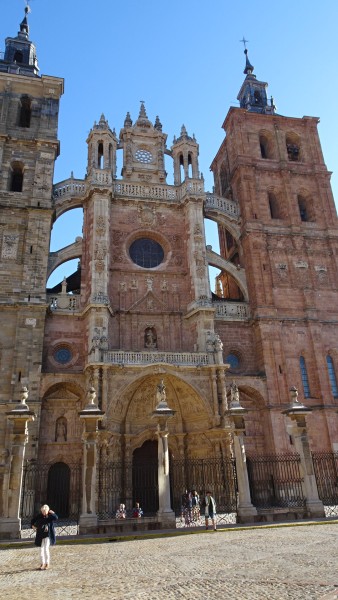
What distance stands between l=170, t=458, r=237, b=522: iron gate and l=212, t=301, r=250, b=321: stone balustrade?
323 inches

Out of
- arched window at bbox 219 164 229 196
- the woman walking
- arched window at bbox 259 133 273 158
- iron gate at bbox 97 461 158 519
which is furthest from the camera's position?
arched window at bbox 219 164 229 196

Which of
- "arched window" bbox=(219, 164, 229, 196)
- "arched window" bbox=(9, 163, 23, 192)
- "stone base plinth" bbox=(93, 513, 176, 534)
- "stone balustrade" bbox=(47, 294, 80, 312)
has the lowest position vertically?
"stone base plinth" bbox=(93, 513, 176, 534)

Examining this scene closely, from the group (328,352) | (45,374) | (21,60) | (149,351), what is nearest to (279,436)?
(328,352)

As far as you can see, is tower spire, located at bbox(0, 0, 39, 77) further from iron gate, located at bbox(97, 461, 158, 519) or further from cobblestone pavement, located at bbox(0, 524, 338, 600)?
cobblestone pavement, located at bbox(0, 524, 338, 600)

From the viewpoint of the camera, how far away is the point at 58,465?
21.1m

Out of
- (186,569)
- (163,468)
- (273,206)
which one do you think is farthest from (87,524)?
(273,206)

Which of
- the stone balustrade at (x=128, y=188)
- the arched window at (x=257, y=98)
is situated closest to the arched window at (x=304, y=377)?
the stone balustrade at (x=128, y=188)

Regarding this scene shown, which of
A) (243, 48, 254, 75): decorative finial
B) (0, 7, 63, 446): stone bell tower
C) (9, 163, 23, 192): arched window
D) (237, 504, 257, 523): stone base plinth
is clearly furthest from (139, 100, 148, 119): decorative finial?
(237, 504, 257, 523): stone base plinth

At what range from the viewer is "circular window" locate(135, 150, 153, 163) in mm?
29027

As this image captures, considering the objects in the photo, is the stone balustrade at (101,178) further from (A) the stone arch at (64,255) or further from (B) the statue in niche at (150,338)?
(B) the statue in niche at (150,338)

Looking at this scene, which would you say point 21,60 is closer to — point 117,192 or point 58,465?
point 117,192

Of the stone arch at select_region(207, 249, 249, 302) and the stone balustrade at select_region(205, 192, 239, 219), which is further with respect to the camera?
the stone balustrade at select_region(205, 192, 239, 219)

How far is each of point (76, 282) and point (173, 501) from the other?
44.9 feet

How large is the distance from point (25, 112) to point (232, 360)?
20486 millimetres
